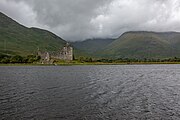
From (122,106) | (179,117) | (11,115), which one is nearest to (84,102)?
(122,106)

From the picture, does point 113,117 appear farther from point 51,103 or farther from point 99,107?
point 51,103

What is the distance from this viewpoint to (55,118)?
1123 inches

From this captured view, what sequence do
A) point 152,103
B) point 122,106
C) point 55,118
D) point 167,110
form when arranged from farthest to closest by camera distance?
point 152,103, point 122,106, point 167,110, point 55,118

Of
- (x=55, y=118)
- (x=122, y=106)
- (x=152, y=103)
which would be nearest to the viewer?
(x=55, y=118)

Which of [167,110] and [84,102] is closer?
[167,110]

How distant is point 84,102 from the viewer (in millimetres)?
39188

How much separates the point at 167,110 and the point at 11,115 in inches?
823

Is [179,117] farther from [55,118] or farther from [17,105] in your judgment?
[17,105]

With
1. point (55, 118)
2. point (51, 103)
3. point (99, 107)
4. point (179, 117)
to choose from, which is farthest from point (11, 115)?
point (179, 117)

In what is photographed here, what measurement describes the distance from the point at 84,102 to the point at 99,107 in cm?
454

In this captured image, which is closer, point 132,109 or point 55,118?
point 55,118

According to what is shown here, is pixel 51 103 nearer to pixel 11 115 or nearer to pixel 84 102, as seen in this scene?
pixel 84 102

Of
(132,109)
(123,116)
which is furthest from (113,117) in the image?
(132,109)

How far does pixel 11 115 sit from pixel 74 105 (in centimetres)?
973
